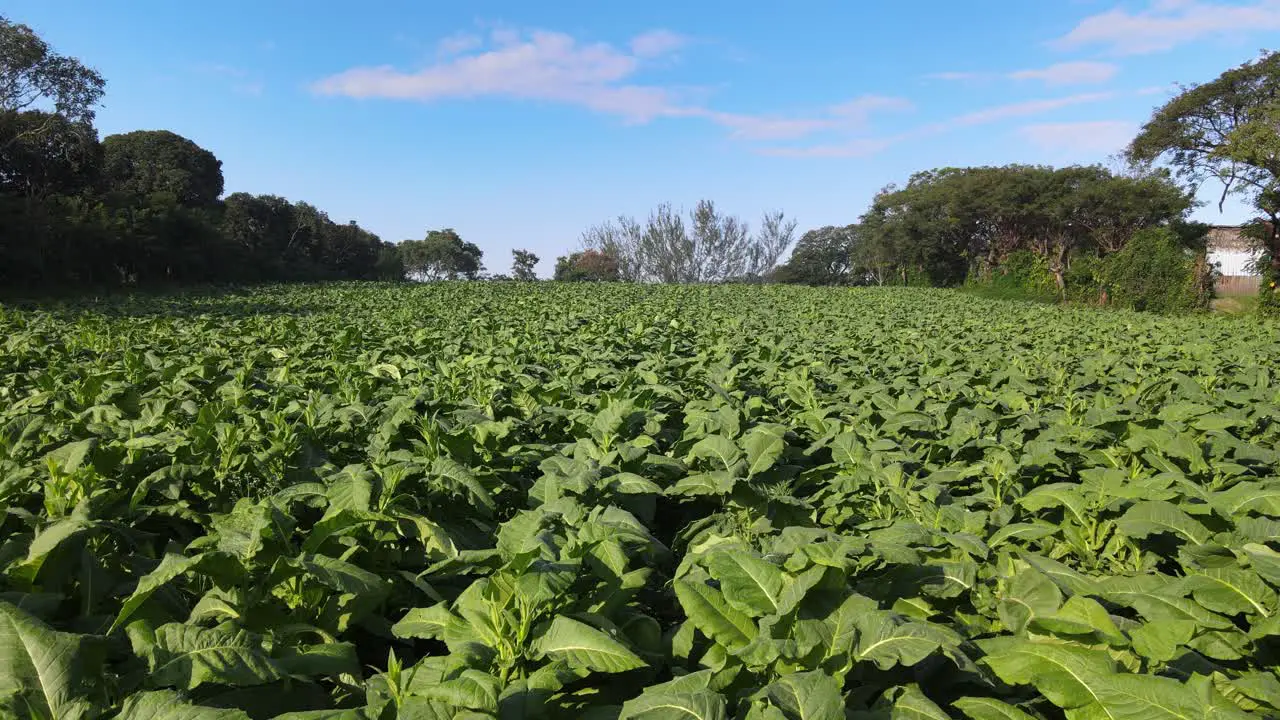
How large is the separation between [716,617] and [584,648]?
403 millimetres

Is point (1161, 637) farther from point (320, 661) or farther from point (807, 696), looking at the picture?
point (320, 661)

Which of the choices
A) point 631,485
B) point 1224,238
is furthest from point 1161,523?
point 1224,238

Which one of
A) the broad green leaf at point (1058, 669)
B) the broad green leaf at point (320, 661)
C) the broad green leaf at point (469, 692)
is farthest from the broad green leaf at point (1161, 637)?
the broad green leaf at point (320, 661)

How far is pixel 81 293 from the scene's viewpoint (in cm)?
2966

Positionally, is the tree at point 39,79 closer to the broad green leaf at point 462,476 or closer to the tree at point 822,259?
the broad green leaf at point 462,476

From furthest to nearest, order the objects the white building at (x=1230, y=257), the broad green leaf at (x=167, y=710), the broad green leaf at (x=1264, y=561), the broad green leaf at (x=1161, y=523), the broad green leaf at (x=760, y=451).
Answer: the white building at (x=1230, y=257)
the broad green leaf at (x=760, y=451)
the broad green leaf at (x=1161, y=523)
the broad green leaf at (x=1264, y=561)
the broad green leaf at (x=167, y=710)

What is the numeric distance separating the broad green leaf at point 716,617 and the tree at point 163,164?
187 ft

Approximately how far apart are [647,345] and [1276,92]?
133ft

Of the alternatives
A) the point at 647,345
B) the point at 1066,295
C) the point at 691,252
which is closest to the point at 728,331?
the point at 647,345

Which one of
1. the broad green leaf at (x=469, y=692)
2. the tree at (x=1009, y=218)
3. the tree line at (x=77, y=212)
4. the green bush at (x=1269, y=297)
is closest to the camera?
the broad green leaf at (x=469, y=692)

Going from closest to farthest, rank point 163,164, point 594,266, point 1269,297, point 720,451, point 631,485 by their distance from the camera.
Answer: point 631,485 < point 720,451 < point 1269,297 < point 163,164 < point 594,266

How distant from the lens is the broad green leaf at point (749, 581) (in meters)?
1.94

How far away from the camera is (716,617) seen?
1.97 m

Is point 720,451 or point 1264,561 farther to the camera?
point 720,451
